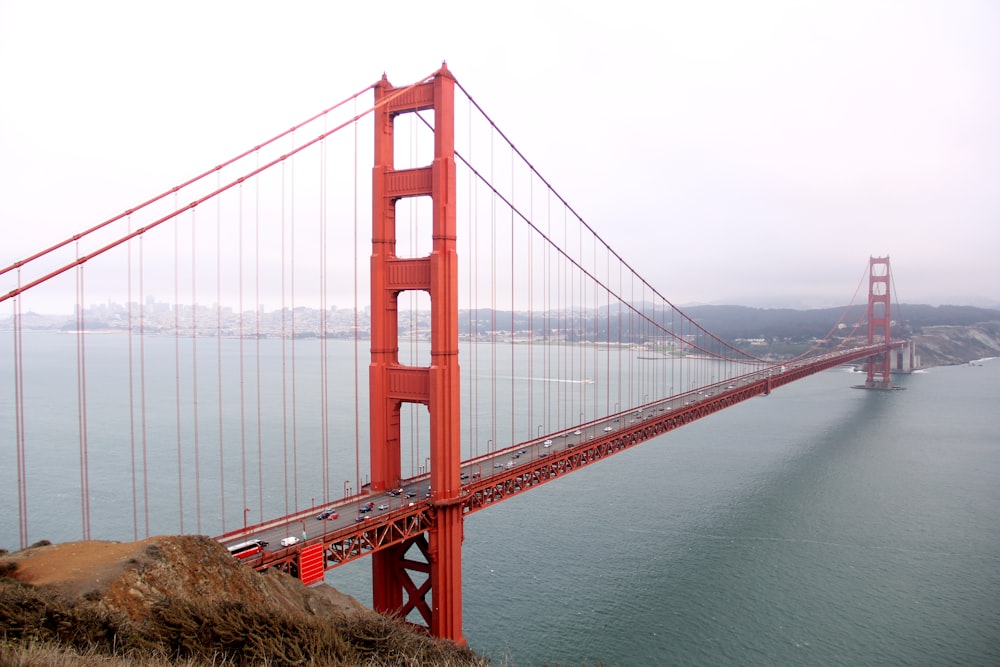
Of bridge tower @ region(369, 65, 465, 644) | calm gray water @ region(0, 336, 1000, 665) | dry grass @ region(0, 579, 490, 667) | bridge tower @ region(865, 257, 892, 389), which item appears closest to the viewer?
dry grass @ region(0, 579, 490, 667)

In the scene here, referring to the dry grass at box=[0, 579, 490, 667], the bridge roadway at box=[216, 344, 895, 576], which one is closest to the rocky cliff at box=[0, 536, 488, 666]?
the dry grass at box=[0, 579, 490, 667]

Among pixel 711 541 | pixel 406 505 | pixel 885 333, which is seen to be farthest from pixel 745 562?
pixel 885 333

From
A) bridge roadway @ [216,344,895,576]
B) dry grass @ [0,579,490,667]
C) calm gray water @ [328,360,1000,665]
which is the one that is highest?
dry grass @ [0,579,490,667]

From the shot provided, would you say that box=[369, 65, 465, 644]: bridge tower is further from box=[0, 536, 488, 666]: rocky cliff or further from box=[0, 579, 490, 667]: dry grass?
box=[0, 579, 490, 667]: dry grass

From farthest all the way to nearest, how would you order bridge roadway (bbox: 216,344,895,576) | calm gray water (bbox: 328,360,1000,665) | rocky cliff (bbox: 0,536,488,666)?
1. calm gray water (bbox: 328,360,1000,665)
2. bridge roadway (bbox: 216,344,895,576)
3. rocky cliff (bbox: 0,536,488,666)

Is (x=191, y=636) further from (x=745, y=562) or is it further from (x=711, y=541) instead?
(x=711, y=541)

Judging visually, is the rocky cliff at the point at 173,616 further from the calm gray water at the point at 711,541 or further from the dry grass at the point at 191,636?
the calm gray water at the point at 711,541
